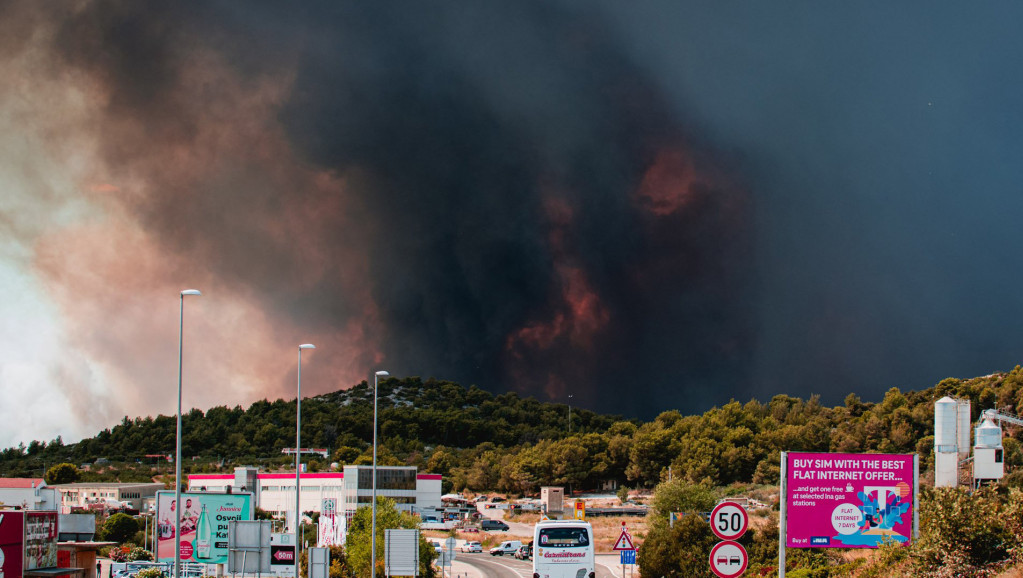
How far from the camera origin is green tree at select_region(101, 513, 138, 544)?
9119cm

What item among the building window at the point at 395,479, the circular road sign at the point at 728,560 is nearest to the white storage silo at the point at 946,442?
the circular road sign at the point at 728,560

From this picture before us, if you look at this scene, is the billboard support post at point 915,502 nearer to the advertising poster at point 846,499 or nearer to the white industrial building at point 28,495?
the advertising poster at point 846,499

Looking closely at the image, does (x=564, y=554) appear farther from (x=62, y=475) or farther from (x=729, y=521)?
(x=62, y=475)

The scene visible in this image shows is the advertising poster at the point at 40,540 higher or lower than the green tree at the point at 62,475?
higher

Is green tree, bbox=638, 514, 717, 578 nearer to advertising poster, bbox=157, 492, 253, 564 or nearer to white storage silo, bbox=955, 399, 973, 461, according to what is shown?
advertising poster, bbox=157, 492, 253, 564

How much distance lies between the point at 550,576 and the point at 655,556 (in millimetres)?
11250

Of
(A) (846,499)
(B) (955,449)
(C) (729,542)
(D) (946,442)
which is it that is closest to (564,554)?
(A) (846,499)

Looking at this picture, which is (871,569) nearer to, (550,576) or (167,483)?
(550,576)

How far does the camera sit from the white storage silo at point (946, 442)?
212ft

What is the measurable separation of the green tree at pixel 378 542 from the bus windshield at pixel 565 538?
16.3 meters

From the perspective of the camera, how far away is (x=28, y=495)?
318ft

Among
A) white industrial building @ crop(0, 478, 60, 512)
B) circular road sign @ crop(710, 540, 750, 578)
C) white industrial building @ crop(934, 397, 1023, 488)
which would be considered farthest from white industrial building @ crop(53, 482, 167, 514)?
circular road sign @ crop(710, 540, 750, 578)

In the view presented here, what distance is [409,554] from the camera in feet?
127

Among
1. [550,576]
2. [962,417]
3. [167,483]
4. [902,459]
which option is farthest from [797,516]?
[167,483]
